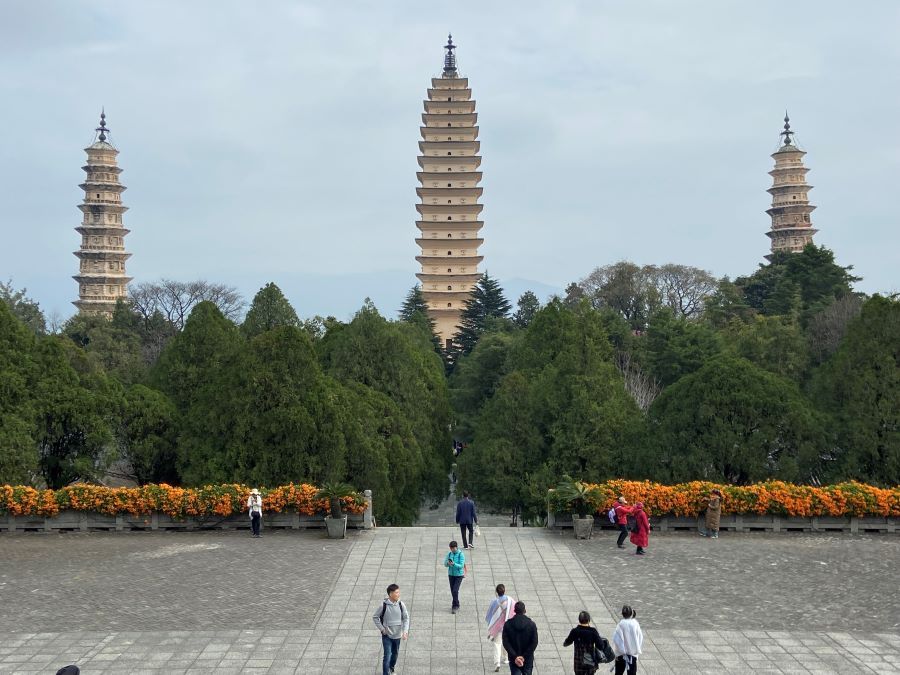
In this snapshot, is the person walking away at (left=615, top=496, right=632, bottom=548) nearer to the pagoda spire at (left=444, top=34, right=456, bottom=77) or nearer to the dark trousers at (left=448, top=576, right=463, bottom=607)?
the dark trousers at (left=448, top=576, right=463, bottom=607)

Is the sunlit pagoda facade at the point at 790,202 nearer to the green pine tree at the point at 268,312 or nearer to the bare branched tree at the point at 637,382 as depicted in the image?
the bare branched tree at the point at 637,382

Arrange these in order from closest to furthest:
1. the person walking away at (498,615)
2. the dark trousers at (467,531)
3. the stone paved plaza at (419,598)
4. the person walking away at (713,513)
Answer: the person walking away at (498,615)
the stone paved plaza at (419,598)
the dark trousers at (467,531)
the person walking away at (713,513)

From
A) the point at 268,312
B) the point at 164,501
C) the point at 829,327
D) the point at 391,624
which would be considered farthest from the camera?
the point at 829,327

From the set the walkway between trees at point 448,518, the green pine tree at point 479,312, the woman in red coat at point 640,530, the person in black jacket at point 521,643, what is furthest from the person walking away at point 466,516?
the green pine tree at point 479,312

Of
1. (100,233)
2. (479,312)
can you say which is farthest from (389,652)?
(100,233)

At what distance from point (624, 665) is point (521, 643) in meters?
A: 1.35

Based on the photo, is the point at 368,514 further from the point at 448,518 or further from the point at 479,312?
the point at 479,312

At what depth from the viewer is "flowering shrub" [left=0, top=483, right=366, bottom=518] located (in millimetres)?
19056

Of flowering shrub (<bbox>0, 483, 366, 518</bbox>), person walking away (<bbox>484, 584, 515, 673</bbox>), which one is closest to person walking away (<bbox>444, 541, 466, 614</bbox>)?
person walking away (<bbox>484, 584, 515, 673</bbox>)

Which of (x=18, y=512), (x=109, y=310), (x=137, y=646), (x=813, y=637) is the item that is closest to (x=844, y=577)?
(x=813, y=637)

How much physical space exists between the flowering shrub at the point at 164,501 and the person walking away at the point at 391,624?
833 centimetres

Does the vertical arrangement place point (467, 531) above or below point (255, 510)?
below

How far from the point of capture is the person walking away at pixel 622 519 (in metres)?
17.9

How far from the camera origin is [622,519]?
17953 mm
